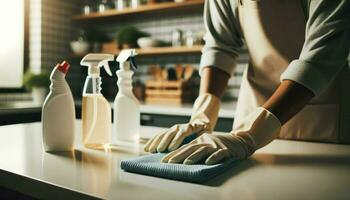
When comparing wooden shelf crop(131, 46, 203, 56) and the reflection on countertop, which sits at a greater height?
wooden shelf crop(131, 46, 203, 56)

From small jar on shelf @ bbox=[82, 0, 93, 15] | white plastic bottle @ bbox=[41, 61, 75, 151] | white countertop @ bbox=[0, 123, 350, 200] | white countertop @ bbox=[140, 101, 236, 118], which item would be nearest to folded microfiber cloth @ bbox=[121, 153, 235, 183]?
white countertop @ bbox=[0, 123, 350, 200]

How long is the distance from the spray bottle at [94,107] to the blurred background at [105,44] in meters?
1.67

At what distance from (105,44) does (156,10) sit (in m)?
Answer: 0.61

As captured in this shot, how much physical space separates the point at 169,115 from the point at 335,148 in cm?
134

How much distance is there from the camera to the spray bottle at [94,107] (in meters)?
0.82

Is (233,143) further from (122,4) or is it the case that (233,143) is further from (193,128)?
(122,4)

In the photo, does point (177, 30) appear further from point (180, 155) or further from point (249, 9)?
point (180, 155)

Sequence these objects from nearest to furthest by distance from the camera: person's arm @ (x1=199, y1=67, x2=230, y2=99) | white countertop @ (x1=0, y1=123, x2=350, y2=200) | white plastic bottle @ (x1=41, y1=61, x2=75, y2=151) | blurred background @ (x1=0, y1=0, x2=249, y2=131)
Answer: white countertop @ (x1=0, y1=123, x2=350, y2=200)
white plastic bottle @ (x1=41, y1=61, x2=75, y2=151)
person's arm @ (x1=199, y1=67, x2=230, y2=99)
blurred background @ (x1=0, y1=0, x2=249, y2=131)

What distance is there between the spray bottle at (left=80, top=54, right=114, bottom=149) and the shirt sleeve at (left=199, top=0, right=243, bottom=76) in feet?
1.42

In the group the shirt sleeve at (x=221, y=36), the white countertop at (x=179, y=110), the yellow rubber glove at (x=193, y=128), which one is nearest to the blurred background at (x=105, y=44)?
the white countertop at (x=179, y=110)

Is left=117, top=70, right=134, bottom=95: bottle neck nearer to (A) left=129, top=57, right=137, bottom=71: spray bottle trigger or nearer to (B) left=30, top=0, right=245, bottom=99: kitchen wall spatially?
(A) left=129, top=57, right=137, bottom=71: spray bottle trigger

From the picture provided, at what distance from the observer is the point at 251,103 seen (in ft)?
4.16

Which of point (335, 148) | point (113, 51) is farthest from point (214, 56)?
point (113, 51)

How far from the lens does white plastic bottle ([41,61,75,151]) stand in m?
0.77
